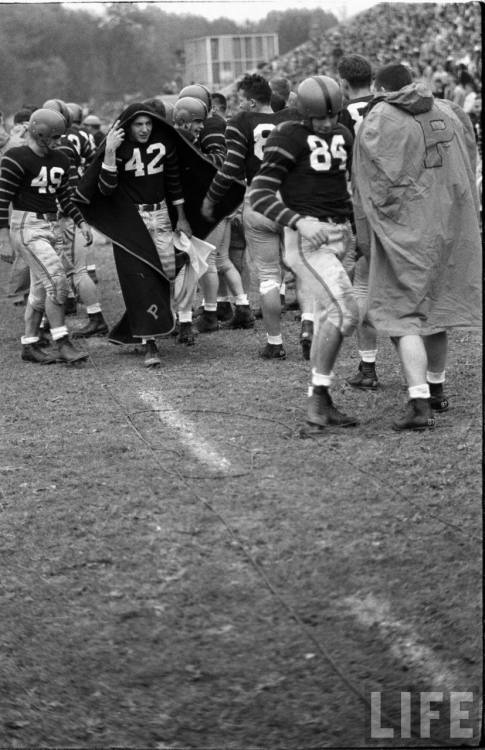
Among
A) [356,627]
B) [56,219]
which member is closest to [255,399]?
[56,219]

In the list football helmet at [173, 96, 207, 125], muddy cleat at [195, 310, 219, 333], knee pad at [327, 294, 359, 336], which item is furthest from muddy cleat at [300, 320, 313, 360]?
football helmet at [173, 96, 207, 125]

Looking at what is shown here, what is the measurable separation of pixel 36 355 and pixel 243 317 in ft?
6.45

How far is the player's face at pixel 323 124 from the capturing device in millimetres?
6863

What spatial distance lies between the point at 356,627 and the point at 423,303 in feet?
9.86

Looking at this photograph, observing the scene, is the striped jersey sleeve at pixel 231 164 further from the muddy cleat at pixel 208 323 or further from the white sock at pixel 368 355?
the white sock at pixel 368 355

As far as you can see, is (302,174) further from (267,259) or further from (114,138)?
(114,138)

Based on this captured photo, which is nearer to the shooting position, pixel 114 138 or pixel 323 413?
pixel 323 413

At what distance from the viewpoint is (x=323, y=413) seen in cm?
699

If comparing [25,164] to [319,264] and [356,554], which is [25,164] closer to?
[319,264]

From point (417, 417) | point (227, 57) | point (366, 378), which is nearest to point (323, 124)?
point (417, 417)

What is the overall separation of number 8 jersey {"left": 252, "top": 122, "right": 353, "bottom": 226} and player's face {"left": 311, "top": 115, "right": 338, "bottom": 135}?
4 cm

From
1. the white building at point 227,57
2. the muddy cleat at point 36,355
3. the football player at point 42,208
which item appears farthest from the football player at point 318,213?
the white building at point 227,57

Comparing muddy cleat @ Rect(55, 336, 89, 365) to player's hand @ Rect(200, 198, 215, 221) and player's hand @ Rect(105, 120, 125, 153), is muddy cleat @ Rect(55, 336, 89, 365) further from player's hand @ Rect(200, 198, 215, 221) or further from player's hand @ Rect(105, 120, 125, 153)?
player's hand @ Rect(105, 120, 125, 153)

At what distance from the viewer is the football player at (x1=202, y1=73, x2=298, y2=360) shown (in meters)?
8.94
